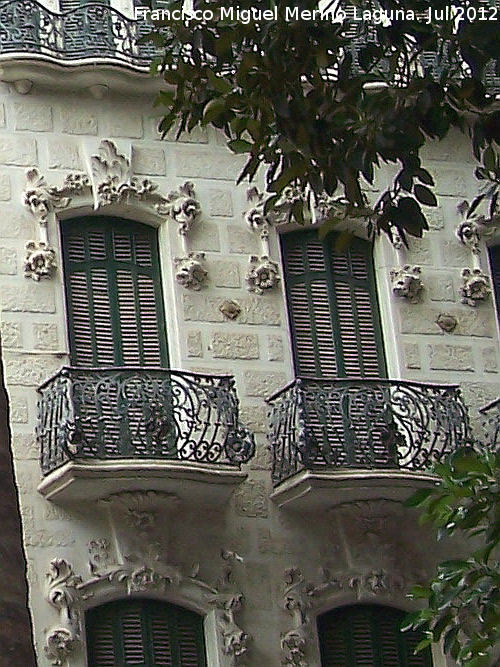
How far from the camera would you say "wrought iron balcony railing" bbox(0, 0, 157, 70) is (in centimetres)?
1764

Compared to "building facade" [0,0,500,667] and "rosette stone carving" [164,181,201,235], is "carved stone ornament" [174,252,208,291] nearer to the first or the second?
"building facade" [0,0,500,667]

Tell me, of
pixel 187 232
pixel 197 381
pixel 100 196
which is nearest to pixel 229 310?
pixel 187 232

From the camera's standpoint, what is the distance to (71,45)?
17.8 m

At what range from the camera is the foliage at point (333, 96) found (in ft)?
34.1

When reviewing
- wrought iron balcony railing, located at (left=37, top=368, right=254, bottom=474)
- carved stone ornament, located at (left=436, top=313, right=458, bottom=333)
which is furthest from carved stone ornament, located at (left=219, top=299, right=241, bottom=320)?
carved stone ornament, located at (left=436, top=313, right=458, bottom=333)

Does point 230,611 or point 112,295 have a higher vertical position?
point 112,295

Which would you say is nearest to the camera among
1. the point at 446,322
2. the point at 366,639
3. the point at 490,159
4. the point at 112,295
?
the point at 490,159

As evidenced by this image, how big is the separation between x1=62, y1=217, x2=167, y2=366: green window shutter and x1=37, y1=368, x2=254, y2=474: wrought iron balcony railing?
25.4 inches

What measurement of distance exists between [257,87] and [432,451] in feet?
22.2

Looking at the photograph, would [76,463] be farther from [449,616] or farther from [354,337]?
[449,616]

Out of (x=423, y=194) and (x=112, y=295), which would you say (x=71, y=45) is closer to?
(x=112, y=295)

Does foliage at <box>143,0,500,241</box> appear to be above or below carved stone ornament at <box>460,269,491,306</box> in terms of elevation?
below

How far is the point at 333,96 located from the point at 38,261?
652 cm

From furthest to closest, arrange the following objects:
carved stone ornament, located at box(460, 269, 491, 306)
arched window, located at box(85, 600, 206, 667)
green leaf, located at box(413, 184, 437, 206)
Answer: carved stone ornament, located at box(460, 269, 491, 306) → arched window, located at box(85, 600, 206, 667) → green leaf, located at box(413, 184, 437, 206)
